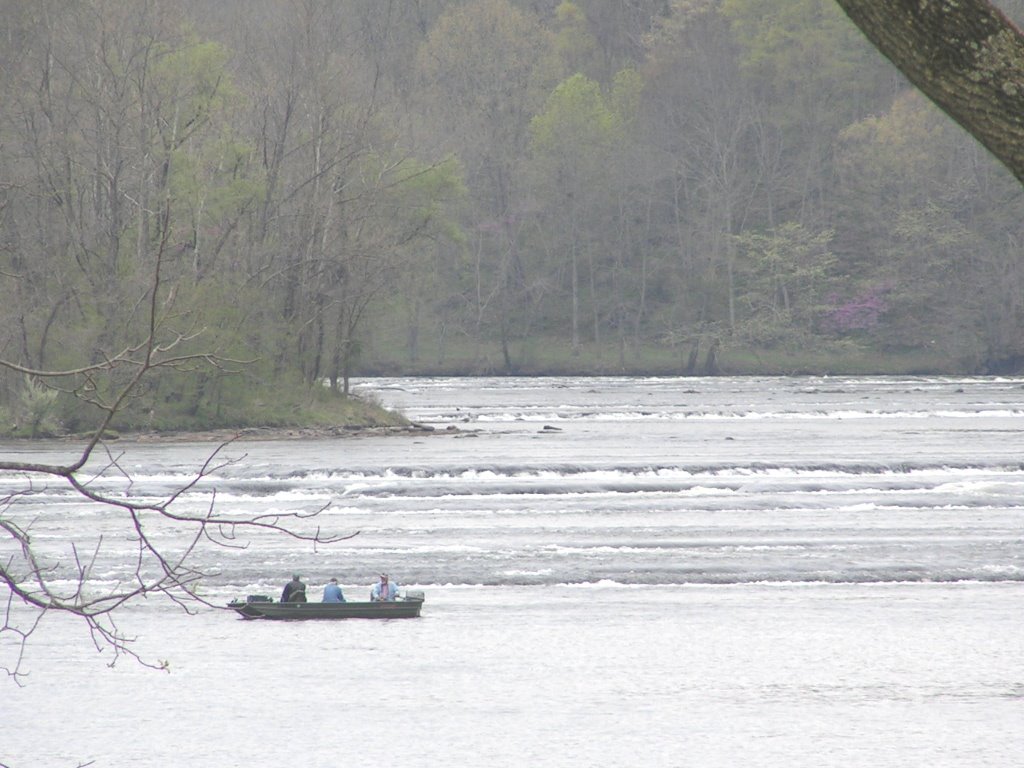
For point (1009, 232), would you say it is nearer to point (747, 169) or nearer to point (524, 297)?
point (747, 169)

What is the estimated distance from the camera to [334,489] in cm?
3638

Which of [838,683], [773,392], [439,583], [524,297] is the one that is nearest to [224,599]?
[439,583]

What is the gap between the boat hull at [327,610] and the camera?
23.4m

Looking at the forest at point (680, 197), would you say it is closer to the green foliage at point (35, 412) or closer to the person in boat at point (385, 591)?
the green foliage at point (35, 412)

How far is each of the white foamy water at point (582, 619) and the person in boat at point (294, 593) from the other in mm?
572

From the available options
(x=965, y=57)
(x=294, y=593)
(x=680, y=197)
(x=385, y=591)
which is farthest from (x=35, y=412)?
(x=680, y=197)

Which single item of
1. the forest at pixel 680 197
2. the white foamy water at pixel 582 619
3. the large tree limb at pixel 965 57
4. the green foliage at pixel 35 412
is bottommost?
the white foamy water at pixel 582 619

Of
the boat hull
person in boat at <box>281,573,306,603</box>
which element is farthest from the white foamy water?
person in boat at <box>281,573,306,603</box>

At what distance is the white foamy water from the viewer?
17781mm

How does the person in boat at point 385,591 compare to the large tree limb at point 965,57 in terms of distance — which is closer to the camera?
the large tree limb at point 965,57

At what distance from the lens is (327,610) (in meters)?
23.8

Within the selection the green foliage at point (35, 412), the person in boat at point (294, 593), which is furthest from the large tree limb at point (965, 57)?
the green foliage at point (35, 412)

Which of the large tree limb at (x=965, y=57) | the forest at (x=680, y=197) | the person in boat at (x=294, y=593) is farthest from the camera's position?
the forest at (x=680, y=197)

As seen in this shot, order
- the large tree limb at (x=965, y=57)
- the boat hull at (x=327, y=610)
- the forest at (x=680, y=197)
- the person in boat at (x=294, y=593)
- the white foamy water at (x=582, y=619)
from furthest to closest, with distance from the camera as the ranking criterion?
the forest at (x=680, y=197), the person in boat at (x=294, y=593), the boat hull at (x=327, y=610), the white foamy water at (x=582, y=619), the large tree limb at (x=965, y=57)
